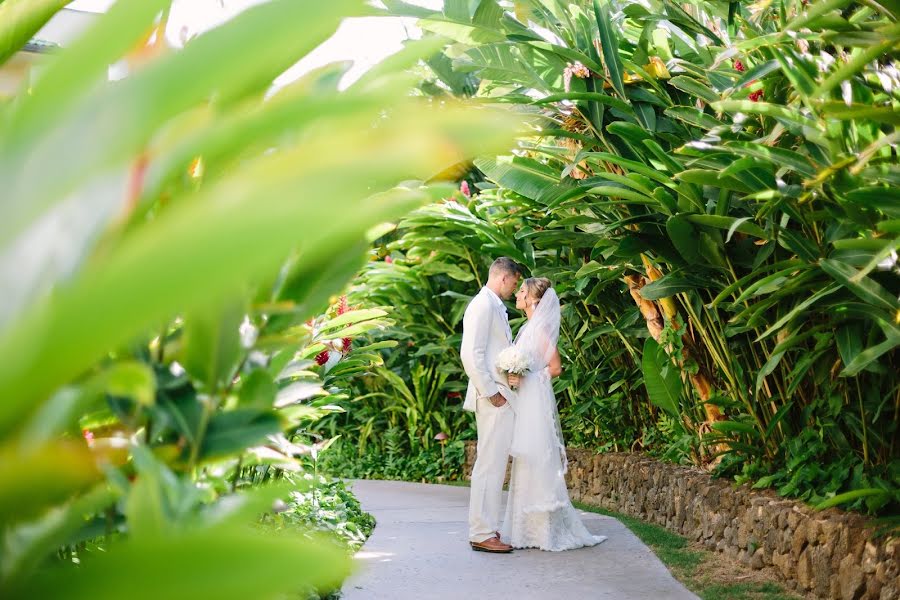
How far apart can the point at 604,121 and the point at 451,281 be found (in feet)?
14.0

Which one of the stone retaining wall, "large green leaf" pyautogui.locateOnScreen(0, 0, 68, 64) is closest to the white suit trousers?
the stone retaining wall

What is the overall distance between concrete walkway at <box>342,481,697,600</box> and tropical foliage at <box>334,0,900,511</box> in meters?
0.74

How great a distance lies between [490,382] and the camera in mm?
5785

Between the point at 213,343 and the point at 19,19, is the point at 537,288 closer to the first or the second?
the point at 19,19

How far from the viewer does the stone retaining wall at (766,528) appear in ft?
11.8

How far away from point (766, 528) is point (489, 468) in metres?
1.85

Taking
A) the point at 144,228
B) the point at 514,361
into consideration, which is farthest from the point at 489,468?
the point at 144,228

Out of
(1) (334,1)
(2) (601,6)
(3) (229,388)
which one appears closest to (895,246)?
(3) (229,388)

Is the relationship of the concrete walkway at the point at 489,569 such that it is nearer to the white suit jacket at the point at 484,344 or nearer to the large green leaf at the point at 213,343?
the white suit jacket at the point at 484,344

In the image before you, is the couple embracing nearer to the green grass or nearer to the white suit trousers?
the white suit trousers

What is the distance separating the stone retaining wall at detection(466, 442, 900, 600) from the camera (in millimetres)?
3602

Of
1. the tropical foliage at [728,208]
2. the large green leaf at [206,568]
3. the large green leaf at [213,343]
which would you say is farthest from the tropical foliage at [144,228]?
the tropical foliage at [728,208]

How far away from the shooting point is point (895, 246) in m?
2.57

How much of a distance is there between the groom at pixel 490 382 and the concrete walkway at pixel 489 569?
1.40 ft
